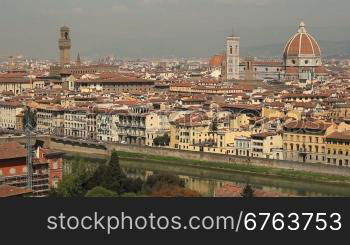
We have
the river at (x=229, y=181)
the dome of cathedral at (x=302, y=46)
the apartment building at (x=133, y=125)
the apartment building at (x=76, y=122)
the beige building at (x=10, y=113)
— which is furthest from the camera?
the dome of cathedral at (x=302, y=46)

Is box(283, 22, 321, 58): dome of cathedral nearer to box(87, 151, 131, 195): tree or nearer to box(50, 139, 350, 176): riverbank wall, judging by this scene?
box(50, 139, 350, 176): riverbank wall

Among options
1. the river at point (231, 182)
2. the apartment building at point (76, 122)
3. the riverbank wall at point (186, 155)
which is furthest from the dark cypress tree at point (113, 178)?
the apartment building at point (76, 122)

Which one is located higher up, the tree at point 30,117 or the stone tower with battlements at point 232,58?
the stone tower with battlements at point 232,58

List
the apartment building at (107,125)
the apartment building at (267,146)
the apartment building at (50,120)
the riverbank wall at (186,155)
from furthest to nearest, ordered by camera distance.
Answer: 1. the apartment building at (50,120)
2. the apartment building at (107,125)
3. the apartment building at (267,146)
4. the riverbank wall at (186,155)

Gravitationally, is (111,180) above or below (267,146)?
above

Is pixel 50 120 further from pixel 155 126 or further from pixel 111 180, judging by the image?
pixel 111 180

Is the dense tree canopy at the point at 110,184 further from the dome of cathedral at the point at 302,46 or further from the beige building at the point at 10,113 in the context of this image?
the dome of cathedral at the point at 302,46

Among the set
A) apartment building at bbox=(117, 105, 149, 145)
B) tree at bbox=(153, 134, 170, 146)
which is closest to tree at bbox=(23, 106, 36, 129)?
apartment building at bbox=(117, 105, 149, 145)

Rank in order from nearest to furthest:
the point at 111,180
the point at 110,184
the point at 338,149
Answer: the point at 110,184 → the point at 111,180 → the point at 338,149

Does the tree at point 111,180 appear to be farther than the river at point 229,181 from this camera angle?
No

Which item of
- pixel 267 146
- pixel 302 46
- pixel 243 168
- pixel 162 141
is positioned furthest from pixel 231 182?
pixel 302 46

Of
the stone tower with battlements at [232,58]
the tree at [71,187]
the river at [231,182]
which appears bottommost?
the river at [231,182]
